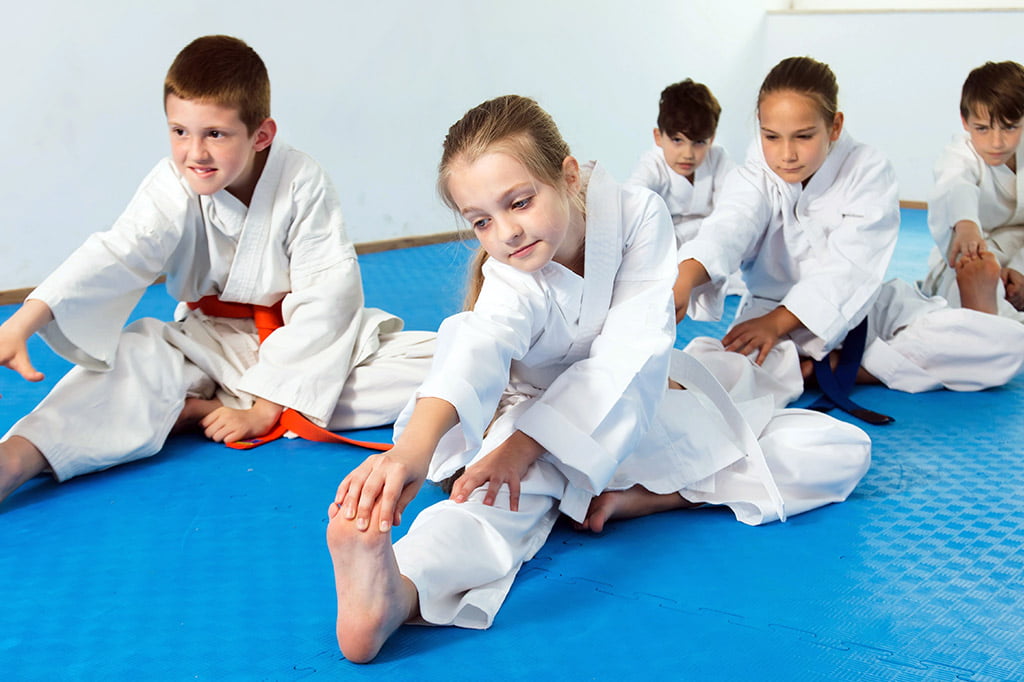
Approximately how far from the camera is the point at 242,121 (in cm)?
215

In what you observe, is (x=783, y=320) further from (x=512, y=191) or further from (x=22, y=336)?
(x=22, y=336)

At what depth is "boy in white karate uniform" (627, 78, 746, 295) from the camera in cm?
375

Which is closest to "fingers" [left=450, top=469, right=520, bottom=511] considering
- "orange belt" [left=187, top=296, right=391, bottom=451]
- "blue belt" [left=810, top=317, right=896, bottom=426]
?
"orange belt" [left=187, top=296, right=391, bottom=451]

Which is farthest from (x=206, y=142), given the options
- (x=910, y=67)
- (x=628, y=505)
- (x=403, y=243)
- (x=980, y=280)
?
(x=910, y=67)

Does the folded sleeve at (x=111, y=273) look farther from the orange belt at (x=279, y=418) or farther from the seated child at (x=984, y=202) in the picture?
the seated child at (x=984, y=202)

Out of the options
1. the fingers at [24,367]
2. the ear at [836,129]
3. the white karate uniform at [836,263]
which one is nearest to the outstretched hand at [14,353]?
the fingers at [24,367]

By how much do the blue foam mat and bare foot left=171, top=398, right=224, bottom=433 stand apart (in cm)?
13

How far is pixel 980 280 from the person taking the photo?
110 inches

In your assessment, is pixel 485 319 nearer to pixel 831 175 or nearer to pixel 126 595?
pixel 126 595

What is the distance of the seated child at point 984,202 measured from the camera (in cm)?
283

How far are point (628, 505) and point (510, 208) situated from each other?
583 mm

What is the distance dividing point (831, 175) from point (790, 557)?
1288 mm

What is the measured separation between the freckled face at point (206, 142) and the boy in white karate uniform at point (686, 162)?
202cm

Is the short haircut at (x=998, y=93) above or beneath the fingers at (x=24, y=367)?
above
